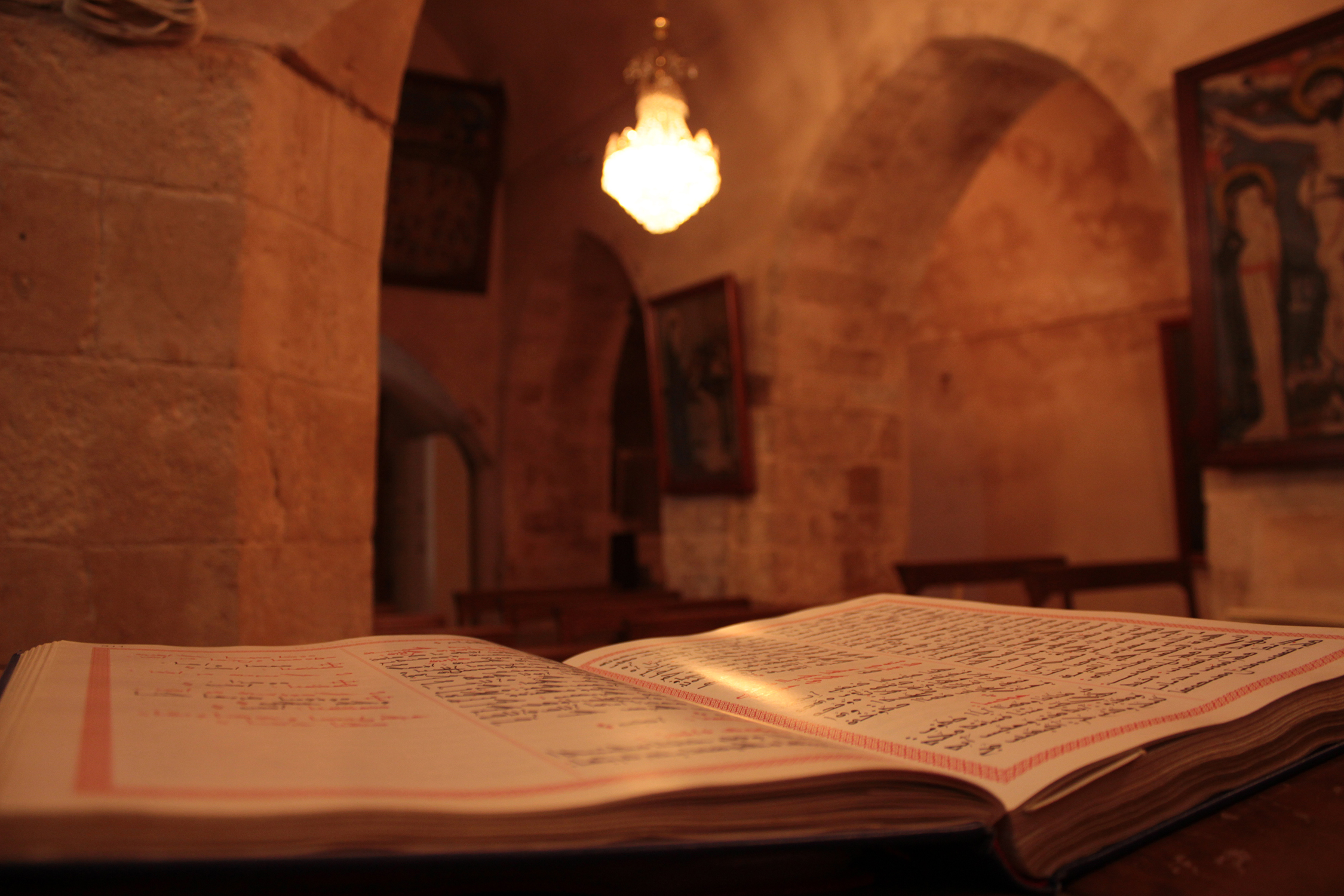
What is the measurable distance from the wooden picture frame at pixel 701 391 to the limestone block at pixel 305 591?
3.96 metres

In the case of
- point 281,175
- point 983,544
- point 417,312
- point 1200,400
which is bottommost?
point 983,544

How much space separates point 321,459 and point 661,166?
292cm

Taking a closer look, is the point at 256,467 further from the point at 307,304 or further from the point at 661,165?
the point at 661,165

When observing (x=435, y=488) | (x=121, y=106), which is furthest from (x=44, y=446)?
(x=435, y=488)

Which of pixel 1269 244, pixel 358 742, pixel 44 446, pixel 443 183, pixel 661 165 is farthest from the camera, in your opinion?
pixel 443 183

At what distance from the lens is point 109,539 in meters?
1.58

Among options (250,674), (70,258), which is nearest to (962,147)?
(70,258)

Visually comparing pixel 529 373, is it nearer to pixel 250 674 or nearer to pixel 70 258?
pixel 70 258

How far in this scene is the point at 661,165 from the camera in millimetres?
4422

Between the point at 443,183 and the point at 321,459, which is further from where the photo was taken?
the point at 443,183

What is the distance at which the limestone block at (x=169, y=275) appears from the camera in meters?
1.61

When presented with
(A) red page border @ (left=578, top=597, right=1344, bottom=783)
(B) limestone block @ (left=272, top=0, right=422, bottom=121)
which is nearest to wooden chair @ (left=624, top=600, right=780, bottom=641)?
(B) limestone block @ (left=272, top=0, right=422, bottom=121)

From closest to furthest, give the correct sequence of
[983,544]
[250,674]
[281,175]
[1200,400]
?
[250,674] → [281,175] → [1200,400] → [983,544]

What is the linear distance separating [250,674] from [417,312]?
317 inches
